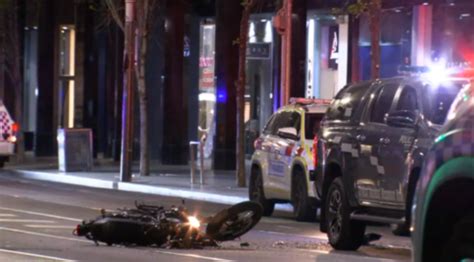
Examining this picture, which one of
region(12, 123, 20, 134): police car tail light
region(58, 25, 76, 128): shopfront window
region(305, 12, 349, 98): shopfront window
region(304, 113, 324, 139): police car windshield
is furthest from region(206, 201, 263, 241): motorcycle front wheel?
region(58, 25, 76, 128): shopfront window

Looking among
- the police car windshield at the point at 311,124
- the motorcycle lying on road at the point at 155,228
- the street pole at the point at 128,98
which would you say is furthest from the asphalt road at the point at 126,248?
the street pole at the point at 128,98

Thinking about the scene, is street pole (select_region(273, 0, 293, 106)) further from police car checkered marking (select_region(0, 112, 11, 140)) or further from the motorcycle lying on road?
police car checkered marking (select_region(0, 112, 11, 140))

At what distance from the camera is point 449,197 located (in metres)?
4.75

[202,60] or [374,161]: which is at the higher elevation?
[202,60]

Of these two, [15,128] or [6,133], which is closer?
[6,133]

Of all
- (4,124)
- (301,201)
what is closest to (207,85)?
(4,124)

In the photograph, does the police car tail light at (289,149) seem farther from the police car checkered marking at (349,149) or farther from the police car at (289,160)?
the police car checkered marking at (349,149)

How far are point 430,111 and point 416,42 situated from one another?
15.1 m

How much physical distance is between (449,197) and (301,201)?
1338cm

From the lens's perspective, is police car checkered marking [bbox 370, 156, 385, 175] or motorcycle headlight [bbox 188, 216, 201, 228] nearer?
police car checkered marking [bbox 370, 156, 385, 175]

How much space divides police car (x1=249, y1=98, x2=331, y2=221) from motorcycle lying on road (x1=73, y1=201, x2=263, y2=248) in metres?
4.58

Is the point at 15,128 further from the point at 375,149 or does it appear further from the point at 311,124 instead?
the point at 375,149

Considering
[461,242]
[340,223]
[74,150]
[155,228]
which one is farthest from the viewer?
[74,150]

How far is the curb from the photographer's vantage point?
2231cm
